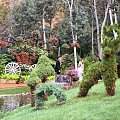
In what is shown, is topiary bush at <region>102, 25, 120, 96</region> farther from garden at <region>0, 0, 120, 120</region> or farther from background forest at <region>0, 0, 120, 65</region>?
background forest at <region>0, 0, 120, 65</region>

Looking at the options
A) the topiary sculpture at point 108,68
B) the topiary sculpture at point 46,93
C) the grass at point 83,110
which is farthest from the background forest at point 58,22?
the grass at point 83,110

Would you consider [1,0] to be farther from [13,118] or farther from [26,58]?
[13,118]

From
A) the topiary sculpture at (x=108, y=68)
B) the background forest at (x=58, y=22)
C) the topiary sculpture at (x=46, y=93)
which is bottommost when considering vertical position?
the topiary sculpture at (x=46, y=93)

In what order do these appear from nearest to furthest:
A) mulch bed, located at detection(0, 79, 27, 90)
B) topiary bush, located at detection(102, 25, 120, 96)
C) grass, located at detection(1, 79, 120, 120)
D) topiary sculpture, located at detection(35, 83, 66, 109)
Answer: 1. grass, located at detection(1, 79, 120, 120)
2. topiary sculpture, located at detection(35, 83, 66, 109)
3. topiary bush, located at detection(102, 25, 120, 96)
4. mulch bed, located at detection(0, 79, 27, 90)

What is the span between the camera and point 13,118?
891cm

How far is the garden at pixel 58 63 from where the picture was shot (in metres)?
8.99

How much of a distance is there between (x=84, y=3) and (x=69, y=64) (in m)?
5.96

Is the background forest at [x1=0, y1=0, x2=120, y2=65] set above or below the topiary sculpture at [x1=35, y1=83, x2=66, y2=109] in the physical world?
above

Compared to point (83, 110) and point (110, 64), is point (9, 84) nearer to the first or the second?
point (110, 64)

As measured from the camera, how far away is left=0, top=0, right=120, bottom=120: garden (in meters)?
8.99

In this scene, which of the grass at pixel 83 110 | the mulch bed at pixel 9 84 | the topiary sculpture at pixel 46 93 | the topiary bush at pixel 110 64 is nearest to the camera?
the grass at pixel 83 110

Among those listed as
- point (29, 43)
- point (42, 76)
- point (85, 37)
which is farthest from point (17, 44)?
point (42, 76)

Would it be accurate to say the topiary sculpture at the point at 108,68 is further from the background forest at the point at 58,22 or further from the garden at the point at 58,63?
the background forest at the point at 58,22

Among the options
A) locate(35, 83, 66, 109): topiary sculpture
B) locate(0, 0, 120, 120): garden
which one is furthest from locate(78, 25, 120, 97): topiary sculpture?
locate(35, 83, 66, 109): topiary sculpture
